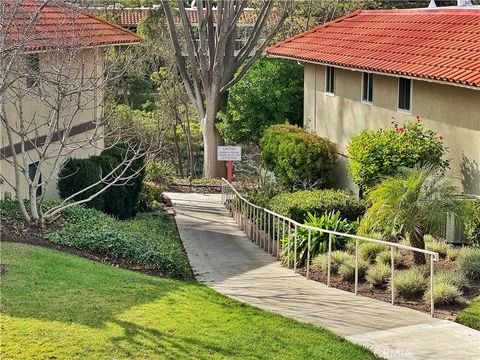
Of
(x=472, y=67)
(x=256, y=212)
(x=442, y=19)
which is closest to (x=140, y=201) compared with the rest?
(x=256, y=212)

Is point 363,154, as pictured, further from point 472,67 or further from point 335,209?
point 472,67

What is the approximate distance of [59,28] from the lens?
21.9 m

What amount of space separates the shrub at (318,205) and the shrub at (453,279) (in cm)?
592

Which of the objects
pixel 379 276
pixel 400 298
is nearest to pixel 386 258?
pixel 379 276

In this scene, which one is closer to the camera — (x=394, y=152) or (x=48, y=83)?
(x=394, y=152)

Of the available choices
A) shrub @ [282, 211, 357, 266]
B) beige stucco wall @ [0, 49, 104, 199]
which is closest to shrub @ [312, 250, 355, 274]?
shrub @ [282, 211, 357, 266]

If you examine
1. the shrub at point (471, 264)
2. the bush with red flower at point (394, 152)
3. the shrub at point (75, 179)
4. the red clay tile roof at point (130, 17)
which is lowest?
the shrub at point (471, 264)

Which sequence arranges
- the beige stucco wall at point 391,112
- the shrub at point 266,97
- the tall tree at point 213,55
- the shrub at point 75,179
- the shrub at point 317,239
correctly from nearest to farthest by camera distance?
the shrub at point 317,239, the beige stucco wall at point 391,112, the shrub at point 75,179, the shrub at point 266,97, the tall tree at point 213,55

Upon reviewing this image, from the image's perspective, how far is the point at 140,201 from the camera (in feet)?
90.3

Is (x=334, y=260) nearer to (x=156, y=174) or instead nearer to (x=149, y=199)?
(x=149, y=199)

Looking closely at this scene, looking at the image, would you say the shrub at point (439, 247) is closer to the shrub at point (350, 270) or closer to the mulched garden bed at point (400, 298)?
the mulched garden bed at point (400, 298)

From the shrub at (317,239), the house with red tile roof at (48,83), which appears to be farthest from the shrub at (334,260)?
the house with red tile roof at (48,83)

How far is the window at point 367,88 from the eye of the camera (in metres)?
24.1

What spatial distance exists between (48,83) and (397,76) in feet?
27.1
